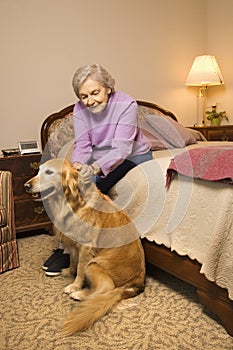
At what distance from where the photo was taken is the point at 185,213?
1.49 metres

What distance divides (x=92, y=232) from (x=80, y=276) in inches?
10.1

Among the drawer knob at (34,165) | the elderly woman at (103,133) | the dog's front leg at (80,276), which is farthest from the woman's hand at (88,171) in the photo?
the drawer knob at (34,165)

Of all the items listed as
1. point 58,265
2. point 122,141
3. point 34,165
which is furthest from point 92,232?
point 34,165

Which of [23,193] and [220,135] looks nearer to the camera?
[23,193]

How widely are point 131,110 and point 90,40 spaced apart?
147 centimetres

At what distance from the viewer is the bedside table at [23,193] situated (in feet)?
8.31

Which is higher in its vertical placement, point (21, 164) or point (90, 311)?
point (21, 164)

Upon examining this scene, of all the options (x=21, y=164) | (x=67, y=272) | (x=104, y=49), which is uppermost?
(x=104, y=49)

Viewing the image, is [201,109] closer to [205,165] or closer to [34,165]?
[34,165]

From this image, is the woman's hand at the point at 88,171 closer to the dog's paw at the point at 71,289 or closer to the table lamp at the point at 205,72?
the dog's paw at the point at 71,289

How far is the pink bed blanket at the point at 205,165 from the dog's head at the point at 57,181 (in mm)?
447

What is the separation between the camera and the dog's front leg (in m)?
1.64

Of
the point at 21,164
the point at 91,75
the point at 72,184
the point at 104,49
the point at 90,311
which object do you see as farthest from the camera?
the point at 104,49

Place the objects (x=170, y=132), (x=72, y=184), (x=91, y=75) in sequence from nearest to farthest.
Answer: (x=72, y=184)
(x=91, y=75)
(x=170, y=132)
